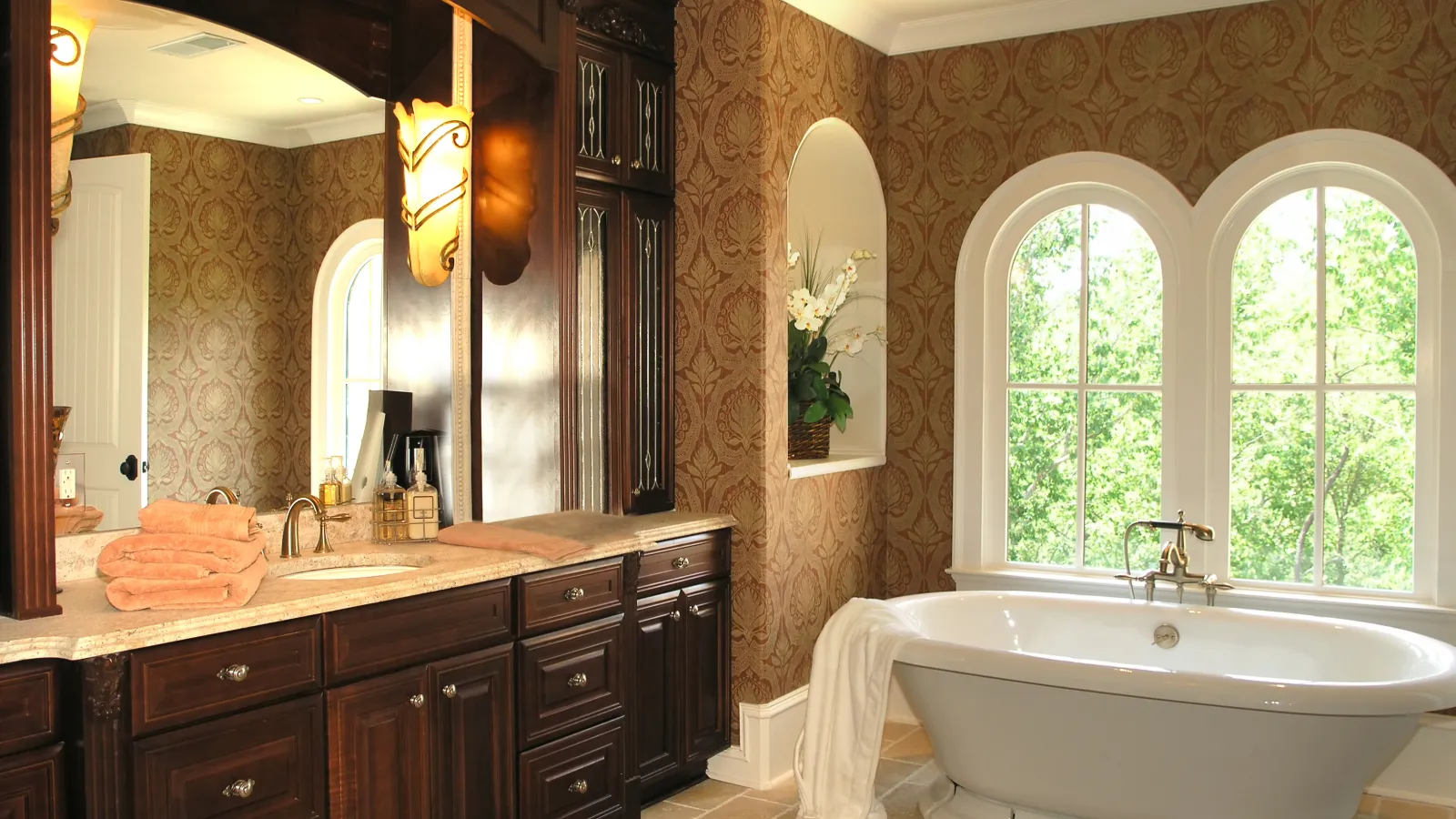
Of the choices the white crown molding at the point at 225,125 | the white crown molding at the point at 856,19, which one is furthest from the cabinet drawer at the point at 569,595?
the white crown molding at the point at 856,19

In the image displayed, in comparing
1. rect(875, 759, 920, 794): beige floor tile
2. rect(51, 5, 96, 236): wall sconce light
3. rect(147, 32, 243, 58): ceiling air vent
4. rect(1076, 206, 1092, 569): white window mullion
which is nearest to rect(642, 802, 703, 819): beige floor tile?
rect(875, 759, 920, 794): beige floor tile

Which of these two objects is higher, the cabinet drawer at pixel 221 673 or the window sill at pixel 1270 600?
the cabinet drawer at pixel 221 673

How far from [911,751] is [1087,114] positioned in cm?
236

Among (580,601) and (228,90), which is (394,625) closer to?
(580,601)

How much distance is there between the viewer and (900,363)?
449 centimetres

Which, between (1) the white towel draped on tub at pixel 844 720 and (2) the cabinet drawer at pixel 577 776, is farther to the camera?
(1) the white towel draped on tub at pixel 844 720

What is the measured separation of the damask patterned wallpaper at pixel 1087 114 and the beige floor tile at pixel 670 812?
1.41 meters

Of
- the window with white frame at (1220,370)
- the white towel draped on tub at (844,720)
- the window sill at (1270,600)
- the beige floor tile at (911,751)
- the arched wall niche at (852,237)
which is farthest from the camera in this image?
the arched wall niche at (852,237)

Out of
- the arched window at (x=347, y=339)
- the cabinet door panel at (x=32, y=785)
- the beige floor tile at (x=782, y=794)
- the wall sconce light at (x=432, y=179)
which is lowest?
the beige floor tile at (x=782, y=794)

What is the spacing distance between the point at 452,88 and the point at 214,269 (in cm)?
92

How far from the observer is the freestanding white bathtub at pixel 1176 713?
273 centimetres

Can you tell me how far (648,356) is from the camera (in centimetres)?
370

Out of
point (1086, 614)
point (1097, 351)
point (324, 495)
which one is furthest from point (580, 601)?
point (1097, 351)

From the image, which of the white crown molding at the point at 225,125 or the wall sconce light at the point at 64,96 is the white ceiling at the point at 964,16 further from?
the wall sconce light at the point at 64,96
